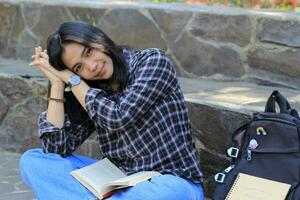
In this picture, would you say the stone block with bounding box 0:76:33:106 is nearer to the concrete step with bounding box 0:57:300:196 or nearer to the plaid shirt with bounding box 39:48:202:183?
the concrete step with bounding box 0:57:300:196

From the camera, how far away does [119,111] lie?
2.86m

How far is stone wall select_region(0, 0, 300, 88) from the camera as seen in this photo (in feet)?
14.0

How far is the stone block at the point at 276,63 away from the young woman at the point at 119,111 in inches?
58.4

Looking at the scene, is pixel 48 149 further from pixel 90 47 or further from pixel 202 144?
pixel 202 144

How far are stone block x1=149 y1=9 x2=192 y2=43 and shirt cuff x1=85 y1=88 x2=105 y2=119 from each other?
74.2 inches

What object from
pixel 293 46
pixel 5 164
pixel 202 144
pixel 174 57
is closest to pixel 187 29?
pixel 174 57

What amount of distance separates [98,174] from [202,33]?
191 centimetres

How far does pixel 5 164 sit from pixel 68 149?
1658mm

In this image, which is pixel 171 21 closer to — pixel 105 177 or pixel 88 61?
pixel 88 61

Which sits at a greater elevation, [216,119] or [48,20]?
[48,20]

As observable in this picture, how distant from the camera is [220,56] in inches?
178

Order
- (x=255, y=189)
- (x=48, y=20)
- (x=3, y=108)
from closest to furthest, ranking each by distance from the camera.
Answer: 1. (x=255, y=189)
2. (x=3, y=108)
3. (x=48, y=20)

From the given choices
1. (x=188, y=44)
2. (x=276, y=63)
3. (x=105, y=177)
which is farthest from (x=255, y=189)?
(x=188, y=44)

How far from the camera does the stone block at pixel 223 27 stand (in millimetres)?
4422
